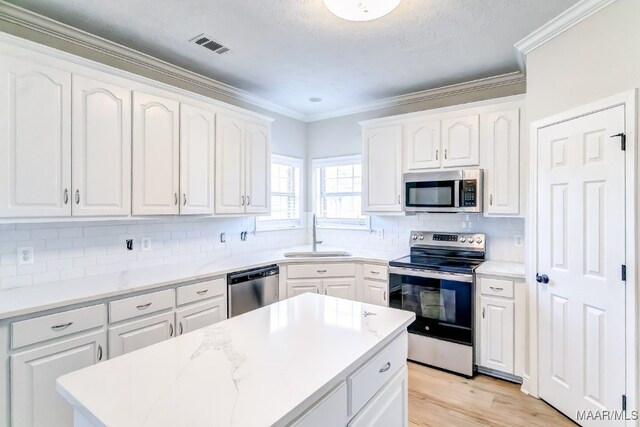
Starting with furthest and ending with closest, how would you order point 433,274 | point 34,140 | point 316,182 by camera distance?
1. point 316,182
2. point 433,274
3. point 34,140

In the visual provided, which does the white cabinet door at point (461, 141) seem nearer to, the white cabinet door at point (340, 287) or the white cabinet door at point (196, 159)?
the white cabinet door at point (340, 287)

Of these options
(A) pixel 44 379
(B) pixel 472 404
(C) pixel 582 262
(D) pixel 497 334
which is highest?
(C) pixel 582 262

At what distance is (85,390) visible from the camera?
0.98m

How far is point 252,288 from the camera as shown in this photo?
3059 millimetres

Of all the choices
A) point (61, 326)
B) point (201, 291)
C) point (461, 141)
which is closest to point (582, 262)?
point (461, 141)

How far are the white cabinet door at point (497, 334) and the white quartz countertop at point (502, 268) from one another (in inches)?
8.6

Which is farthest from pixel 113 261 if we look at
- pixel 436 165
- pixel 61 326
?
pixel 436 165

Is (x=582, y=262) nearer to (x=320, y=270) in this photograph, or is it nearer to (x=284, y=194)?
(x=320, y=270)

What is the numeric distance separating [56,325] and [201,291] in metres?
0.93

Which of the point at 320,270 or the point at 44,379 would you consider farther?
the point at 320,270

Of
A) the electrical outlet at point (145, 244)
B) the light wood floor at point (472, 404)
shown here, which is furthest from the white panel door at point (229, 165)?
the light wood floor at point (472, 404)

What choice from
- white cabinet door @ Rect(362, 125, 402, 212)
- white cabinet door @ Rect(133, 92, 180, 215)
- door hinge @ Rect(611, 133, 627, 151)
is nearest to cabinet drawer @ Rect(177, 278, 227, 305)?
white cabinet door @ Rect(133, 92, 180, 215)

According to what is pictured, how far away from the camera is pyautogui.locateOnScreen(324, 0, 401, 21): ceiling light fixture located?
1.74 meters

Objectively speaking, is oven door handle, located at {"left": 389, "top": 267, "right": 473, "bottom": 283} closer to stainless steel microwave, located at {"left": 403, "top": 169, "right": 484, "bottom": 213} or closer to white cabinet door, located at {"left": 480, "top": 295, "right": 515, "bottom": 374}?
white cabinet door, located at {"left": 480, "top": 295, "right": 515, "bottom": 374}
